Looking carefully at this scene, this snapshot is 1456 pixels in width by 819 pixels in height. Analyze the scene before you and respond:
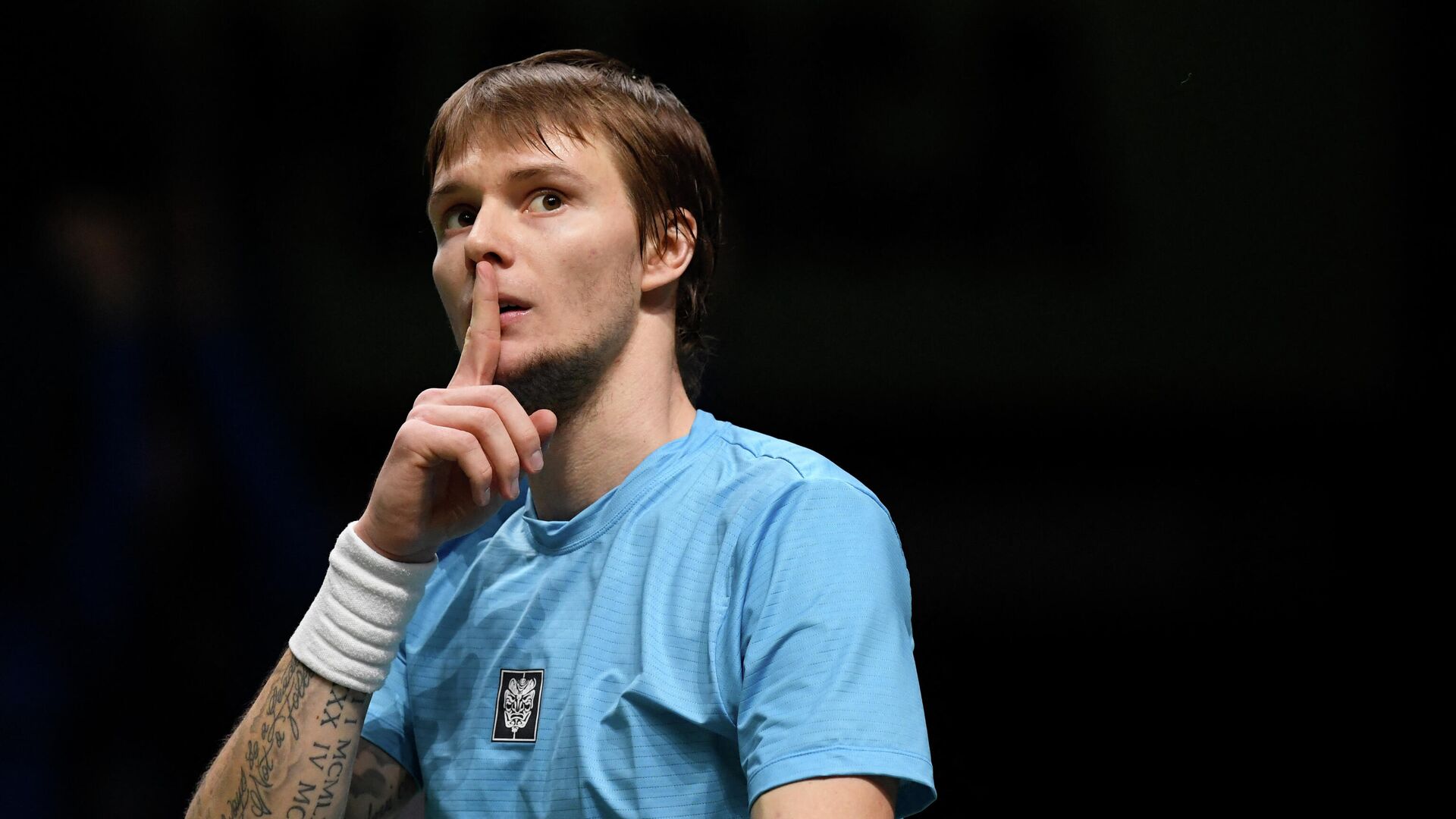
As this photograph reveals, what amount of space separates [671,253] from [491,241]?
23 cm

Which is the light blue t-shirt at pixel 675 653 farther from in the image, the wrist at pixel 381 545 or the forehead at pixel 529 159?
the forehead at pixel 529 159

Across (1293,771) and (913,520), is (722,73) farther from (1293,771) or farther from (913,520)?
(1293,771)

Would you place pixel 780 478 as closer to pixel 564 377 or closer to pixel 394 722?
pixel 564 377

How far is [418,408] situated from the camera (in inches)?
50.7

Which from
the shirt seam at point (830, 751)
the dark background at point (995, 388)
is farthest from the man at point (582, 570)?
the dark background at point (995, 388)

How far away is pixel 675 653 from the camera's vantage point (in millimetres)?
1254

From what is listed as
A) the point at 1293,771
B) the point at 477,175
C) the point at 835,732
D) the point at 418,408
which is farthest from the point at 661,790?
the point at 1293,771

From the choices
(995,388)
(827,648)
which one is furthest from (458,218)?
(995,388)

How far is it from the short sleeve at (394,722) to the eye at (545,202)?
480 mm

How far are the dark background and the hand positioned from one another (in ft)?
3.60

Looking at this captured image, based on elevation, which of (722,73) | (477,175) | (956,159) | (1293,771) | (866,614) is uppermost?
(722,73)

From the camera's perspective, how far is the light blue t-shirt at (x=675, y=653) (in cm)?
113

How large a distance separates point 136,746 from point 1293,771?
1.88 metres

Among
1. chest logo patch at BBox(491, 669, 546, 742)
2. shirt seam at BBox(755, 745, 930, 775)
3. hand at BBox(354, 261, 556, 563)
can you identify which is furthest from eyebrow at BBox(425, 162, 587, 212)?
shirt seam at BBox(755, 745, 930, 775)
